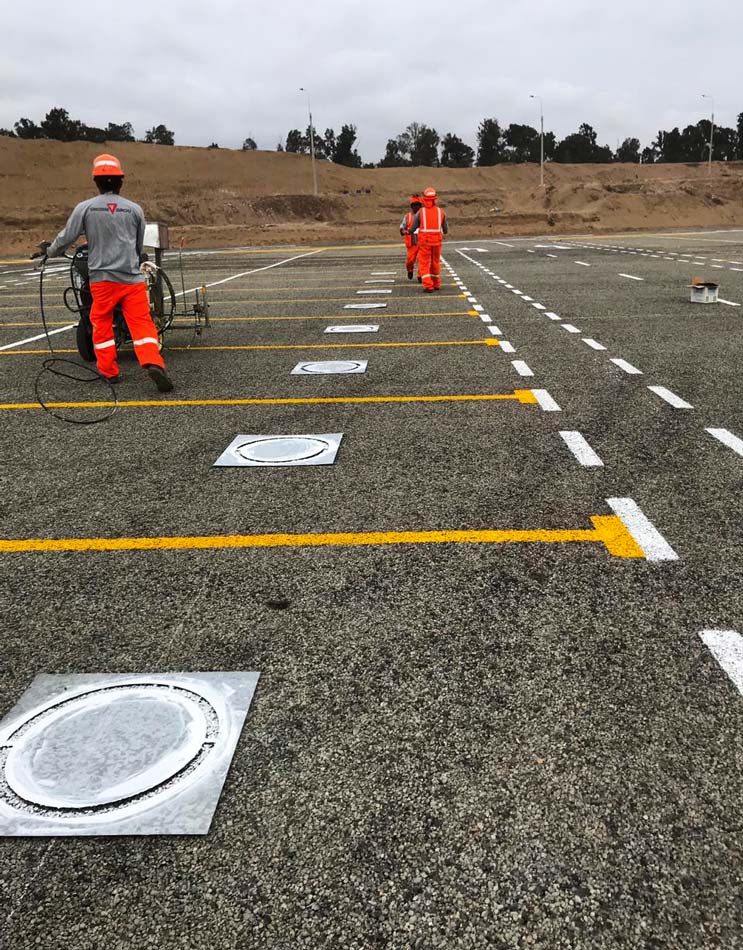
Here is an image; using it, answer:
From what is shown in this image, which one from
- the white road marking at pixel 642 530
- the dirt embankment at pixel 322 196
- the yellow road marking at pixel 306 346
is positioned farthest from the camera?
the dirt embankment at pixel 322 196

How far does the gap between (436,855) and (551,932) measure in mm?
345

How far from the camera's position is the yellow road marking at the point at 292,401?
302 inches

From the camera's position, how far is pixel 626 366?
9.05 m

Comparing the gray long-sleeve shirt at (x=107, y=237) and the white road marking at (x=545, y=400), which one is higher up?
the gray long-sleeve shirt at (x=107, y=237)

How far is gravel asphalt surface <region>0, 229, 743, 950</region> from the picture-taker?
2.10 metres

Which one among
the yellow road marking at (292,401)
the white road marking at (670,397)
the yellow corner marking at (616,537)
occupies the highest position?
the yellow corner marking at (616,537)

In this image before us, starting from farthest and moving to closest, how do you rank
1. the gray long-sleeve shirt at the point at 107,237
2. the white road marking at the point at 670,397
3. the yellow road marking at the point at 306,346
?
the yellow road marking at the point at 306,346
the gray long-sleeve shirt at the point at 107,237
the white road marking at the point at 670,397

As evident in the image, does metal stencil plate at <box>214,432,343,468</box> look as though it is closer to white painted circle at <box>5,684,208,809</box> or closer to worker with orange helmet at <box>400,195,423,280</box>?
white painted circle at <box>5,684,208,809</box>

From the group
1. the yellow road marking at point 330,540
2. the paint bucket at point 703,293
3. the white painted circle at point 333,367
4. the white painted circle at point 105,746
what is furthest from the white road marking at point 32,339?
the paint bucket at point 703,293

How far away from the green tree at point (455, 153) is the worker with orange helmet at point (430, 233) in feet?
465

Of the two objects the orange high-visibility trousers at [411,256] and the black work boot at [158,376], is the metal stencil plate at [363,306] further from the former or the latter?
the black work boot at [158,376]

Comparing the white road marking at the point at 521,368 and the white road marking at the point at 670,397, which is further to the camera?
the white road marking at the point at 521,368

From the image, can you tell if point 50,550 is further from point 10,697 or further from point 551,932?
point 551,932

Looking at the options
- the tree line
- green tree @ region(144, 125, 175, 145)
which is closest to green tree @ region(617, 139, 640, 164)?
the tree line
